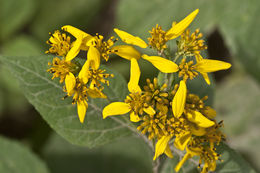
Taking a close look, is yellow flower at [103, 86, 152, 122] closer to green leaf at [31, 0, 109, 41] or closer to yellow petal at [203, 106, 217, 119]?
yellow petal at [203, 106, 217, 119]

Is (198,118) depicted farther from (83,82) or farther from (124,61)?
(124,61)

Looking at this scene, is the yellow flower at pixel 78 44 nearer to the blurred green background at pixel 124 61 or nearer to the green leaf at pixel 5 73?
the blurred green background at pixel 124 61

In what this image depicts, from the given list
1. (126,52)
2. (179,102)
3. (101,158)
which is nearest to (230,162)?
(179,102)

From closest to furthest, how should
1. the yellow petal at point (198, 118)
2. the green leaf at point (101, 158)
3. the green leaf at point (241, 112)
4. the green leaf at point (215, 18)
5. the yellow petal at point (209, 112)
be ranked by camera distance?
the yellow petal at point (198, 118), the yellow petal at point (209, 112), the green leaf at point (215, 18), the green leaf at point (101, 158), the green leaf at point (241, 112)

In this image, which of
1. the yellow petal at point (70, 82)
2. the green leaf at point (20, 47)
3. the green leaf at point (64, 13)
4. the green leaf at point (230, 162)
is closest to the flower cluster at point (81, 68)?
the yellow petal at point (70, 82)

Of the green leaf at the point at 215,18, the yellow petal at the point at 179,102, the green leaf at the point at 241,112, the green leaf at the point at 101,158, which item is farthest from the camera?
the green leaf at the point at 241,112

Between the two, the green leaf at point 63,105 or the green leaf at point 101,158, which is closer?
the green leaf at point 63,105

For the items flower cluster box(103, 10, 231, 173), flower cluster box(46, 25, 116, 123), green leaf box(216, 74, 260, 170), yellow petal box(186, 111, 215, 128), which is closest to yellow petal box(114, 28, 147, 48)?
flower cluster box(103, 10, 231, 173)
